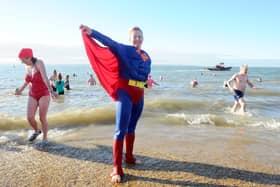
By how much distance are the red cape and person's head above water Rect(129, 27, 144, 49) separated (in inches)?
13.4

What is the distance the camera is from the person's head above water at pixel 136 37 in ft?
12.5

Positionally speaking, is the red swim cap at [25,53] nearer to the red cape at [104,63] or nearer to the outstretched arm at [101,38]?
the red cape at [104,63]

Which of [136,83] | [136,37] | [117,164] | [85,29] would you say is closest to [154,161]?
[117,164]

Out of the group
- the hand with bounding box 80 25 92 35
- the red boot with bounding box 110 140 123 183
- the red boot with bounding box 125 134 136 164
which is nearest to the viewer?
the hand with bounding box 80 25 92 35

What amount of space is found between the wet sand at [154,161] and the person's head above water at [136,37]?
170 cm

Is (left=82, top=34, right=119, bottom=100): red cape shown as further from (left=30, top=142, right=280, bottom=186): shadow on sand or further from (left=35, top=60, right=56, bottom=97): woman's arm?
(left=35, top=60, right=56, bottom=97): woman's arm

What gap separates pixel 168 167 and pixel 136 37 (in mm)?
1843

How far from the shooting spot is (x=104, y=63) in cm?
388

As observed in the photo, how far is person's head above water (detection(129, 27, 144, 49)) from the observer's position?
3807 millimetres

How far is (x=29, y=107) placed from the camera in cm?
529

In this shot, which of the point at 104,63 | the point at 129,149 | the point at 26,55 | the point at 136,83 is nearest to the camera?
the point at 136,83

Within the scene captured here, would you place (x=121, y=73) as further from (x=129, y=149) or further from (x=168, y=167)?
(x=168, y=167)

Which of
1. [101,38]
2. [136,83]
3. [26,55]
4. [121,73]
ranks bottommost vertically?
[136,83]

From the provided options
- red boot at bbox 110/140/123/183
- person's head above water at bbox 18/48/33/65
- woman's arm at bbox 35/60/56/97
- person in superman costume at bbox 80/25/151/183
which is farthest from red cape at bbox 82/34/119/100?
person's head above water at bbox 18/48/33/65
